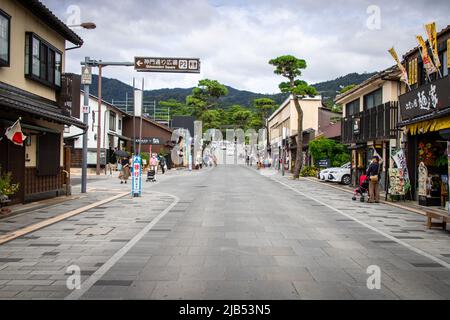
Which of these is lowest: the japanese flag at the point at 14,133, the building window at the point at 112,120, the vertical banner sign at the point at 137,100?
the japanese flag at the point at 14,133

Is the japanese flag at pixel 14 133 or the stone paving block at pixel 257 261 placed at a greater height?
the japanese flag at pixel 14 133

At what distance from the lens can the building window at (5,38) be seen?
41.3ft

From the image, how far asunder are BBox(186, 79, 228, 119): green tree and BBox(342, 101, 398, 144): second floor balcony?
160 feet

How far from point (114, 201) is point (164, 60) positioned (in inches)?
223

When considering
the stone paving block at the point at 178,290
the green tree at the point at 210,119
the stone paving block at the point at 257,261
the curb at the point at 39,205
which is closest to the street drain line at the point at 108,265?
the stone paving block at the point at 178,290

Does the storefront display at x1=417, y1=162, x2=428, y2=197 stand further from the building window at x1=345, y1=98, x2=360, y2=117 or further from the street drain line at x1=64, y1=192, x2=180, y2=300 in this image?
the building window at x1=345, y1=98, x2=360, y2=117

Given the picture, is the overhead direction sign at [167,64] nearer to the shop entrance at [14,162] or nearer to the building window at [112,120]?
the shop entrance at [14,162]

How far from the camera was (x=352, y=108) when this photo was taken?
29.3 meters

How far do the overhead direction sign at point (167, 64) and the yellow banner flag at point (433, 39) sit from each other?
8.21 m

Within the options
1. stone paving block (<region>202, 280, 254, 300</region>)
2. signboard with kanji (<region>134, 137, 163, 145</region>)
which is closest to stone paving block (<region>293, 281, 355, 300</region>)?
stone paving block (<region>202, 280, 254, 300</region>)

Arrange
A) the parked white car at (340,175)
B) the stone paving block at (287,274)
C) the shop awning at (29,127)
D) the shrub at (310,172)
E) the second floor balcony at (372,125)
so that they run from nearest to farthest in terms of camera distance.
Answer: the stone paving block at (287,274) < the shop awning at (29,127) < the second floor balcony at (372,125) < the parked white car at (340,175) < the shrub at (310,172)

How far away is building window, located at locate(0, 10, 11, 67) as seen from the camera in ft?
41.3
